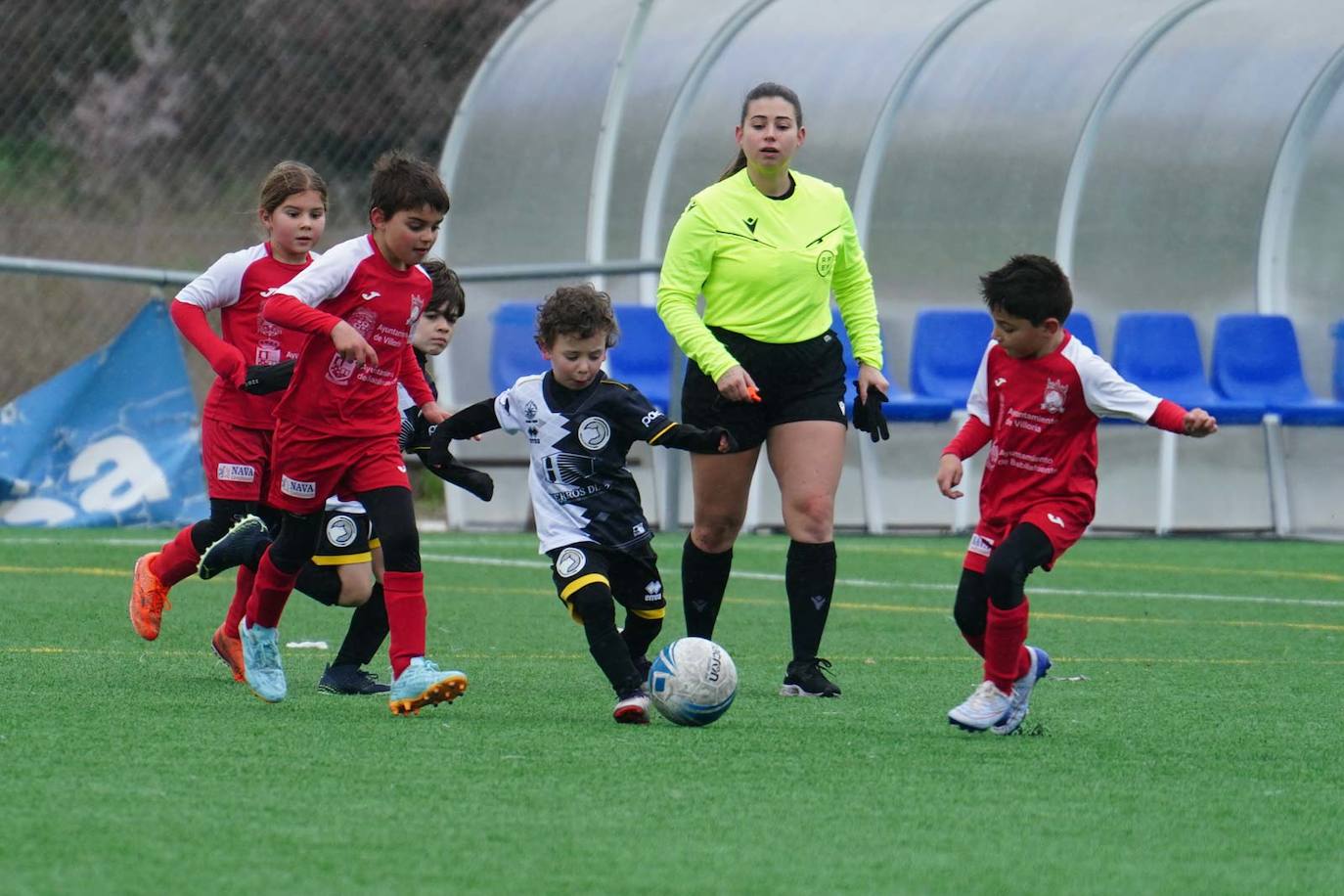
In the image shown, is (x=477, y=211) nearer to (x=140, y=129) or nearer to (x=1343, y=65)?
(x=140, y=129)

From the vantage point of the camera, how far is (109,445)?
13250 mm

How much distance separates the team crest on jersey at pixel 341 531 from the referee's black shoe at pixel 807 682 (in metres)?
1.38

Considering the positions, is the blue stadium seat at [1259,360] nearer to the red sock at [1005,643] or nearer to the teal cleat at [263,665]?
the red sock at [1005,643]

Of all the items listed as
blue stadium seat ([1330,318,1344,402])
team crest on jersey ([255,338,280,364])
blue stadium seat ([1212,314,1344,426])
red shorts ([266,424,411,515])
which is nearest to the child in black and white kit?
red shorts ([266,424,411,515])

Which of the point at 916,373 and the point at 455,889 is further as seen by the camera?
the point at 916,373

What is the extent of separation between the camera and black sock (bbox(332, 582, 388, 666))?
21.9 feet

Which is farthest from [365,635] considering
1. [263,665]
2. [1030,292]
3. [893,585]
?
[893,585]

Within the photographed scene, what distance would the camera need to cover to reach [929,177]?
51.2 feet

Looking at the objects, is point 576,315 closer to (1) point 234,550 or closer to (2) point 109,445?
(1) point 234,550

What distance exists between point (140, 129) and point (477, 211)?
2.53 metres

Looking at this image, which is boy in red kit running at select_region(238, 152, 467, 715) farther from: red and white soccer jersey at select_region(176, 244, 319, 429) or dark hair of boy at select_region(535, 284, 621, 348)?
red and white soccer jersey at select_region(176, 244, 319, 429)

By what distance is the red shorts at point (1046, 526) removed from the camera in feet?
19.0

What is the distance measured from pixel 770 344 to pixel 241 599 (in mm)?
1835

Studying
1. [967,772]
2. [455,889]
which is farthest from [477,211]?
[455,889]
